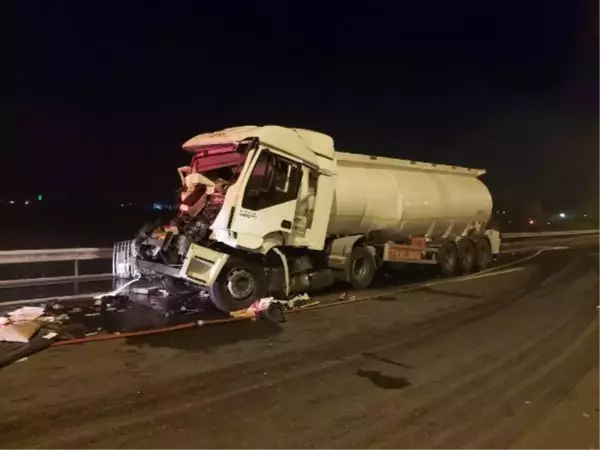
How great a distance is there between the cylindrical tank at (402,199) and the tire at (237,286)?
3.07m

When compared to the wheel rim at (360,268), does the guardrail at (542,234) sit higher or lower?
higher

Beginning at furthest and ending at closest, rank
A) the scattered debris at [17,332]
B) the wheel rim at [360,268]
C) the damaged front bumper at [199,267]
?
the wheel rim at [360,268], the damaged front bumper at [199,267], the scattered debris at [17,332]

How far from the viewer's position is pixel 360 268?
47.5ft

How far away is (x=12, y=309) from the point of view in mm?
10484

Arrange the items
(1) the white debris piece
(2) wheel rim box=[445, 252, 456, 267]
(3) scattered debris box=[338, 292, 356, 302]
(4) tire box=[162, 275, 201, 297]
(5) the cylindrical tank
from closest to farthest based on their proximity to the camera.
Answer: (1) the white debris piece, (4) tire box=[162, 275, 201, 297], (3) scattered debris box=[338, 292, 356, 302], (5) the cylindrical tank, (2) wheel rim box=[445, 252, 456, 267]

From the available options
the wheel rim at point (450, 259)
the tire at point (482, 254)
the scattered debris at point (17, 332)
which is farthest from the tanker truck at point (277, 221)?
the tire at point (482, 254)

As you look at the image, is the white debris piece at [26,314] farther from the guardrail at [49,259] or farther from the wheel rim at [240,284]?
the wheel rim at [240,284]

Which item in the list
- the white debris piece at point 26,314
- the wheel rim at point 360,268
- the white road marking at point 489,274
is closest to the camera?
the white debris piece at point 26,314

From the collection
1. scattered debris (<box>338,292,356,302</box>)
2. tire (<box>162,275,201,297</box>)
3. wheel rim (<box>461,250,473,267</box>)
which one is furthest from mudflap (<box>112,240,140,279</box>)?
wheel rim (<box>461,250,473,267</box>)

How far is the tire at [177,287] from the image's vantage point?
1134 cm

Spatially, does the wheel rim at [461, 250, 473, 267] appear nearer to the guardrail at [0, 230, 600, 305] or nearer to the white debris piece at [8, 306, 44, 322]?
the guardrail at [0, 230, 600, 305]

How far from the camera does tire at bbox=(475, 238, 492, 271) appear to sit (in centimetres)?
1950

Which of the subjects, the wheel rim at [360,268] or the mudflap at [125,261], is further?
the wheel rim at [360,268]

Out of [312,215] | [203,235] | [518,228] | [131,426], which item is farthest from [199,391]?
[518,228]
